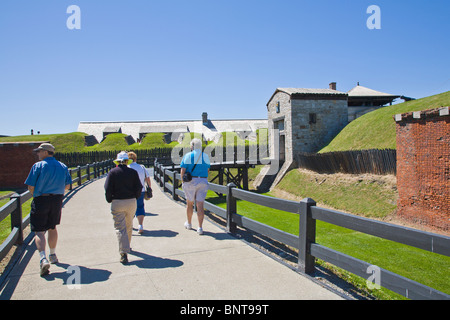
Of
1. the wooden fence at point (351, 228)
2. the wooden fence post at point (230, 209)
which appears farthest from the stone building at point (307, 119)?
the wooden fence at point (351, 228)

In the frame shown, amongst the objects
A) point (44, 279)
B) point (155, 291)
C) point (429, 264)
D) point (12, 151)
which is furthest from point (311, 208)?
point (12, 151)

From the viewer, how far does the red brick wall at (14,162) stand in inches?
768

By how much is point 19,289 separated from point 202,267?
7.75ft

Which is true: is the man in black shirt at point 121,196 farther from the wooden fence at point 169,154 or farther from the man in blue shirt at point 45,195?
the wooden fence at point 169,154

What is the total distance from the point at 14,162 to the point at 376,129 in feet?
82.0

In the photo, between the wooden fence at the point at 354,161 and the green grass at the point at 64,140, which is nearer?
the wooden fence at the point at 354,161

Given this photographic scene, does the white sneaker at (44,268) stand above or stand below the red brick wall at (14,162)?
below

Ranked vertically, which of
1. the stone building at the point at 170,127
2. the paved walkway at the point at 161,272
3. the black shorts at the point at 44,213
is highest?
the stone building at the point at 170,127

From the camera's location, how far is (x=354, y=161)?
64.6 ft

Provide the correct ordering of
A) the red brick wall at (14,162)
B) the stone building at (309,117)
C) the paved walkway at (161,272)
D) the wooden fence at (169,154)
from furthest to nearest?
the wooden fence at (169,154), the stone building at (309,117), the red brick wall at (14,162), the paved walkway at (161,272)

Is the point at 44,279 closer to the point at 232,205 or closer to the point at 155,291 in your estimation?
the point at 155,291

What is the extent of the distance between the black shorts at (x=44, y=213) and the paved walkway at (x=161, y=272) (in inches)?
25.7
